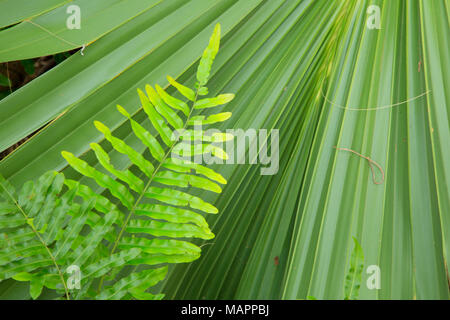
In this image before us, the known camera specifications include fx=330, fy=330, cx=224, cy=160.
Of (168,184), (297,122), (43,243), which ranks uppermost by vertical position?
(297,122)

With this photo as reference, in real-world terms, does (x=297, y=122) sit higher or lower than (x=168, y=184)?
higher

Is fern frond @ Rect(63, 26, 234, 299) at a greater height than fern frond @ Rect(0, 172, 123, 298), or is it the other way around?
fern frond @ Rect(63, 26, 234, 299)

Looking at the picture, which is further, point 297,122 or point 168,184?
point 297,122

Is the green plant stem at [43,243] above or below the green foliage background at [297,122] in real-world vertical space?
below

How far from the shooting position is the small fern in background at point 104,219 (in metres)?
0.55

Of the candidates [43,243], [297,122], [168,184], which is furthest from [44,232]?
[297,122]

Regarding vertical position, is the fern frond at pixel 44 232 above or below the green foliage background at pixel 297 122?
below

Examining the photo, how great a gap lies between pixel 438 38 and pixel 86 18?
2.34 feet

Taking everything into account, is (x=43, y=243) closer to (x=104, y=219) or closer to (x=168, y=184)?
(x=104, y=219)

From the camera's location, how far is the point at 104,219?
1.86 ft

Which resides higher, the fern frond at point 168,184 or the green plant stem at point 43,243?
the fern frond at point 168,184

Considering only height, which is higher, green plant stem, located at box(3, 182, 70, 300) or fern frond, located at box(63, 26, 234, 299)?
fern frond, located at box(63, 26, 234, 299)

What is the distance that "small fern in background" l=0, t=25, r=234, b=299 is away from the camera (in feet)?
1.79

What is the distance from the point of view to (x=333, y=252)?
0.62 m
